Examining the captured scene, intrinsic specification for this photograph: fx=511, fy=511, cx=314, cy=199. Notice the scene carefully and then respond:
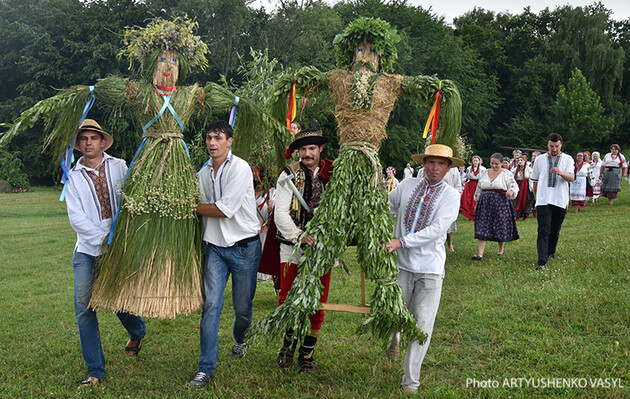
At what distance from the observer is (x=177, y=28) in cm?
473

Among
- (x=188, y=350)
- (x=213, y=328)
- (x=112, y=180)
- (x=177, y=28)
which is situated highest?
(x=177, y=28)

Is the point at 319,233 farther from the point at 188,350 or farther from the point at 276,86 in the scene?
the point at 188,350

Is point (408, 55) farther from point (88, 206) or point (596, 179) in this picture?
point (88, 206)

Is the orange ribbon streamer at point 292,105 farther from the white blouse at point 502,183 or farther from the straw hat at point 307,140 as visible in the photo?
the white blouse at point 502,183

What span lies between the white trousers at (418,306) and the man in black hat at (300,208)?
2.44 ft

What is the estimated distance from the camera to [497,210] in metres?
9.77

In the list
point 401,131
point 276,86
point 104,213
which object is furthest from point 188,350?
point 401,131

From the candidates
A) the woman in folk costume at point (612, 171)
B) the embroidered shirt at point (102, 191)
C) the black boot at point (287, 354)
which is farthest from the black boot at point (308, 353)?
the woman in folk costume at point (612, 171)

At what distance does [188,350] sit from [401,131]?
94.5 feet

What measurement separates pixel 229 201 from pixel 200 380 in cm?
153

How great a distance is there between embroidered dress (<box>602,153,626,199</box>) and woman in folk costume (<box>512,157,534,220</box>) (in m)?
3.14

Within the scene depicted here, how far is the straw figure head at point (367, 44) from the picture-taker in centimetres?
471

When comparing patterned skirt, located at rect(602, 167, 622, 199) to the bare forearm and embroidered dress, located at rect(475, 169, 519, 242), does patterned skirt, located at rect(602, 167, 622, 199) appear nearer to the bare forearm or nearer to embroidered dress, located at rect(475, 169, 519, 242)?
embroidered dress, located at rect(475, 169, 519, 242)

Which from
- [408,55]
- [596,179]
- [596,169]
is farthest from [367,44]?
[408,55]
